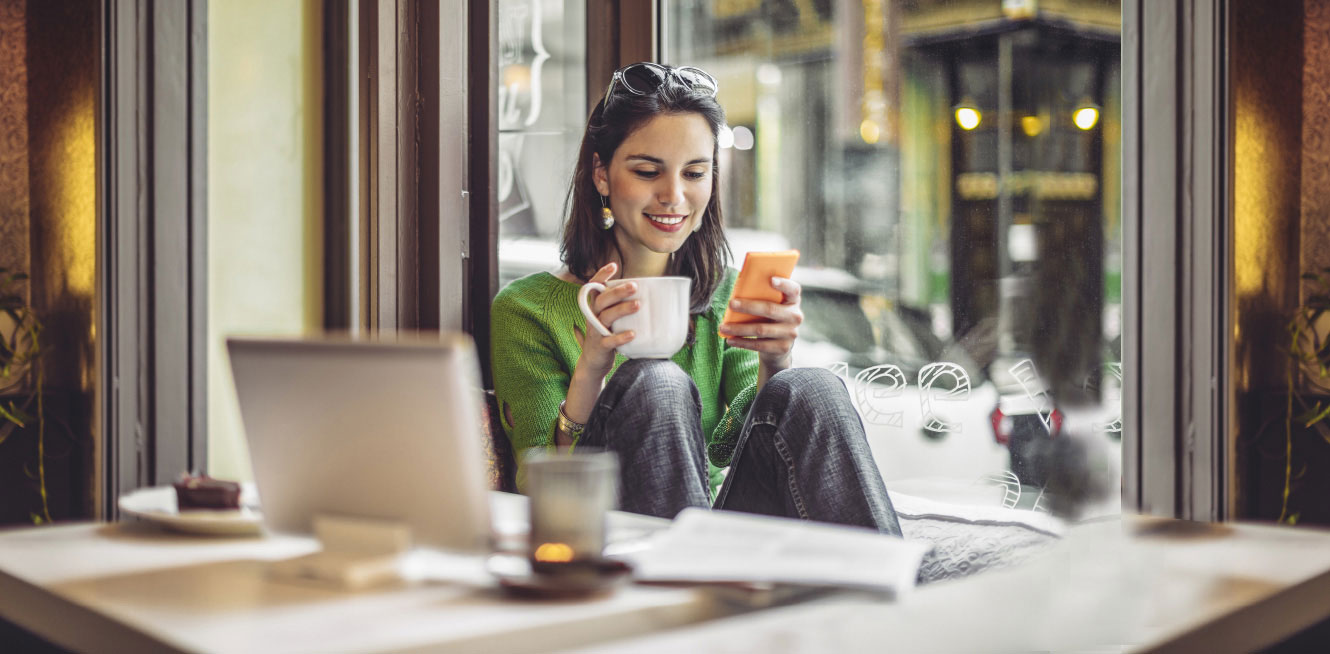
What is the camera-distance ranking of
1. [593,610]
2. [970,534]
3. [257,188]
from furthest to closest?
[257,188] < [970,534] < [593,610]

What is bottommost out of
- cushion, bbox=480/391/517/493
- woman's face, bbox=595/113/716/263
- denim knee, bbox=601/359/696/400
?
cushion, bbox=480/391/517/493

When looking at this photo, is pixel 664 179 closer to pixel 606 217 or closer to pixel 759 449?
pixel 606 217

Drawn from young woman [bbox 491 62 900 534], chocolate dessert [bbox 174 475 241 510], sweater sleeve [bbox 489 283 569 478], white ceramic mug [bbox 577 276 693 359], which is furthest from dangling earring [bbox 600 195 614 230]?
chocolate dessert [bbox 174 475 241 510]

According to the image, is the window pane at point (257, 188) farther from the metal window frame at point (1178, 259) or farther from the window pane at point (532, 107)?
the metal window frame at point (1178, 259)

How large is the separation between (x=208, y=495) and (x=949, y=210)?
4.45 ft

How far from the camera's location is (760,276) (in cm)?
153

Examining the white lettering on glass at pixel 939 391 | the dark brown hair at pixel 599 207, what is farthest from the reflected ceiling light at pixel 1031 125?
the dark brown hair at pixel 599 207

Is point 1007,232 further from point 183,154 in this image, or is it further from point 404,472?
point 183,154

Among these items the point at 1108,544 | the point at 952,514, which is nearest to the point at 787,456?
the point at 1108,544

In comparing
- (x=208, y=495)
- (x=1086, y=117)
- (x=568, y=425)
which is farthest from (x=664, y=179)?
(x=208, y=495)

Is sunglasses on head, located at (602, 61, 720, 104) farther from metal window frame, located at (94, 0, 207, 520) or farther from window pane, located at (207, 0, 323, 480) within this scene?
metal window frame, located at (94, 0, 207, 520)

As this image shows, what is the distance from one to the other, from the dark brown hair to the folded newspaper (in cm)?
110

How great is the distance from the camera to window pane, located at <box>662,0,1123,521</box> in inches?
67.7

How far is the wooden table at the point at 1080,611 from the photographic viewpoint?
718 millimetres
